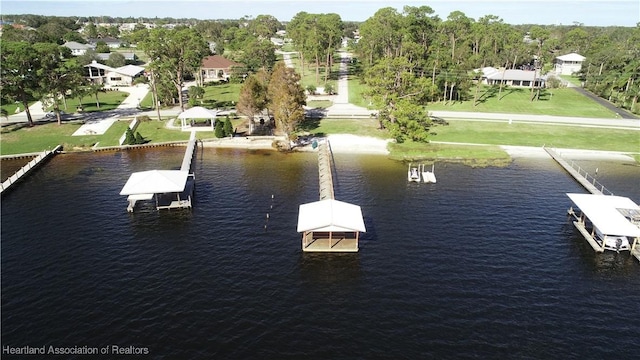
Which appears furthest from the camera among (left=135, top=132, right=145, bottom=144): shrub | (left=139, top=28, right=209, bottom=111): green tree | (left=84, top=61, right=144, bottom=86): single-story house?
(left=84, top=61, right=144, bottom=86): single-story house

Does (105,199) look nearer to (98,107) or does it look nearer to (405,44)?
(98,107)

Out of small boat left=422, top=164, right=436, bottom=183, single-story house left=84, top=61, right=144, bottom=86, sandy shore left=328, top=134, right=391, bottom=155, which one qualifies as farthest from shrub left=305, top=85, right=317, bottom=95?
small boat left=422, top=164, right=436, bottom=183

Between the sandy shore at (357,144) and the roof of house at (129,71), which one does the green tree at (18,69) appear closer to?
the roof of house at (129,71)

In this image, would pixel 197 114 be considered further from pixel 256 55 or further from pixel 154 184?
pixel 256 55

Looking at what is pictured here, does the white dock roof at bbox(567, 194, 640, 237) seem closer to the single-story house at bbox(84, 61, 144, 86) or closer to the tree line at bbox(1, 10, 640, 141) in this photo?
the tree line at bbox(1, 10, 640, 141)

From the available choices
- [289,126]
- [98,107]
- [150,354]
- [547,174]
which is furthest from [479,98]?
[150,354]

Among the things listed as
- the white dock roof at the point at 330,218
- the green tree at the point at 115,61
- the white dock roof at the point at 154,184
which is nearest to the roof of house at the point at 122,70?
the green tree at the point at 115,61
